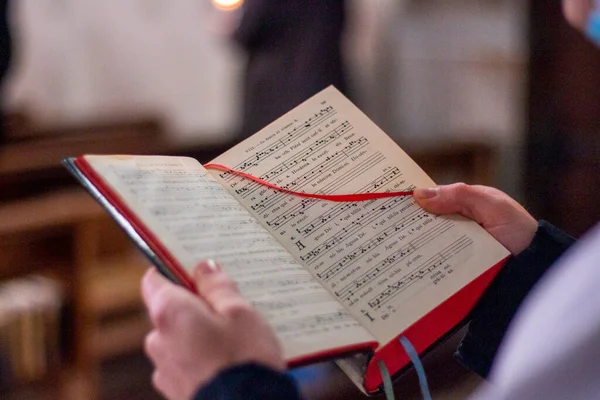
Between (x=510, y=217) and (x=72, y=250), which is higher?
(x=72, y=250)

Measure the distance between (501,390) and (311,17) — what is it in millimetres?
1784

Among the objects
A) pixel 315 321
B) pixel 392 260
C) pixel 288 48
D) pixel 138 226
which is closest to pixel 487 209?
pixel 392 260

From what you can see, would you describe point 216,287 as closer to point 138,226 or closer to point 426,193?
point 138,226

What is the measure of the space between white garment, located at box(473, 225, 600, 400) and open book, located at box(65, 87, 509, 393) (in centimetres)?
22

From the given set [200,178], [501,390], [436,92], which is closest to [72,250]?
[200,178]

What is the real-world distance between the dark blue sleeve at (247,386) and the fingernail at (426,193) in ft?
1.18

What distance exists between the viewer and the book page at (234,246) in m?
0.68

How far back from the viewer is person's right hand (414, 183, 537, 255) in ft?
2.88

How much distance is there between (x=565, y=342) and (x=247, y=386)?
0.24 meters

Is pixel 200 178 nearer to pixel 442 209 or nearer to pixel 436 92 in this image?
pixel 442 209

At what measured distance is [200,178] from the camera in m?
A: 0.84

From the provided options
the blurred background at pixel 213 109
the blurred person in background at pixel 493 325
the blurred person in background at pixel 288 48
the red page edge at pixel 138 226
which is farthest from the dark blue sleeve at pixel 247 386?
the blurred person in background at pixel 288 48

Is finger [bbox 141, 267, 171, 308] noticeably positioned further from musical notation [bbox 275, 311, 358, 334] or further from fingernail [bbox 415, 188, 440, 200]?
fingernail [bbox 415, 188, 440, 200]

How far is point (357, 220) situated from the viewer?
0.85 meters
